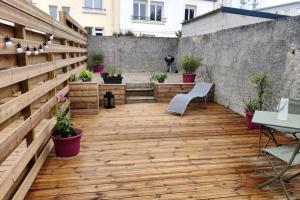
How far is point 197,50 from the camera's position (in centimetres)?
786

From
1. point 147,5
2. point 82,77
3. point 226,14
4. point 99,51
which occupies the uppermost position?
point 147,5

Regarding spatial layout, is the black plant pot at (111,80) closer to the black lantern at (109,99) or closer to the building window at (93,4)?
the black lantern at (109,99)

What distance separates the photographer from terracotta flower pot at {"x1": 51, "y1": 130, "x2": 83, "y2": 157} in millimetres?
3138

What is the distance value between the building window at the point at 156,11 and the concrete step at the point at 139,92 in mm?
12329

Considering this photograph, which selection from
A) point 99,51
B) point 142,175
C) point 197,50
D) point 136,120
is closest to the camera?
point 142,175

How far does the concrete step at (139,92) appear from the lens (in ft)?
22.3

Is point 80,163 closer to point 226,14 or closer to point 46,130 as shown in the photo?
point 46,130

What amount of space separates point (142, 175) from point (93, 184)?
528 mm

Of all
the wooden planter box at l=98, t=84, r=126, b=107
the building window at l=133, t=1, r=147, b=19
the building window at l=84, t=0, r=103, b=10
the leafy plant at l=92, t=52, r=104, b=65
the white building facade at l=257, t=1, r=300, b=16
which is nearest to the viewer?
the wooden planter box at l=98, t=84, r=126, b=107

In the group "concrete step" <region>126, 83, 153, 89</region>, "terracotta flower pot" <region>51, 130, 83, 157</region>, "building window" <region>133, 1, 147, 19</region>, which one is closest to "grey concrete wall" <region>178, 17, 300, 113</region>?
"concrete step" <region>126, 83, 153, 89</region>

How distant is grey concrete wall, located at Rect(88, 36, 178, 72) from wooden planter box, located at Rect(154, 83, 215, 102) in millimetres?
3641

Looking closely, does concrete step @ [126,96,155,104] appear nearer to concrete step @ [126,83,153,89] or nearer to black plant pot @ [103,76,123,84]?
concrete step @ [126,83,153,89]

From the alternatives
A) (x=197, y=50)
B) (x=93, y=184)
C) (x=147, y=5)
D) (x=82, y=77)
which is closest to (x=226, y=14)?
(x=197, y=50)

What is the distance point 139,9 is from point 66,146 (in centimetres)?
1592
